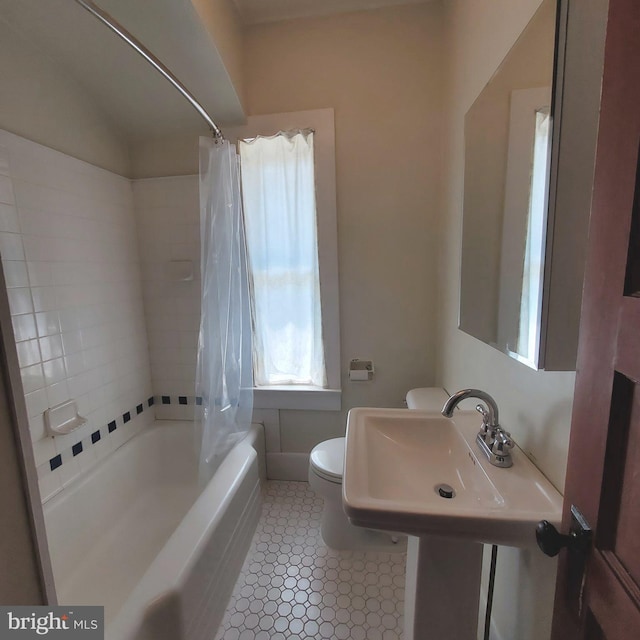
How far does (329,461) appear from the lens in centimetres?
157

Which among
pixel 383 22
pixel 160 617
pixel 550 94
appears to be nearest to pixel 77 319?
pixel 160 617

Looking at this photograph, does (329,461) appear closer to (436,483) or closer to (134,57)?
(436,483)

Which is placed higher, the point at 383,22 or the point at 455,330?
the point at 383,22

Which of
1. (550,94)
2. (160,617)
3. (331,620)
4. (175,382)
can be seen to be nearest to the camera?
(550,94)

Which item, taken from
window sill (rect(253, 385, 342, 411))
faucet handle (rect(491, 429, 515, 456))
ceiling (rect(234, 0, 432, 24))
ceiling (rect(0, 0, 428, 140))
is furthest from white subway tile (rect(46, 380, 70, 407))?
ceiling (rect(234, 0, 432, 24))

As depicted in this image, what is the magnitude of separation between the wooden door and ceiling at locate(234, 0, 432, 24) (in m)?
1.72

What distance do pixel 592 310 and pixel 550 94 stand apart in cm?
58

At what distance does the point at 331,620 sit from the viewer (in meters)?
1.27

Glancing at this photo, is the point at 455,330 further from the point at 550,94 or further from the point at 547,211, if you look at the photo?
the point at 550,94

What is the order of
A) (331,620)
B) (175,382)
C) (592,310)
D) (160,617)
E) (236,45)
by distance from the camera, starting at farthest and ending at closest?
(175,382)
(236,45)
(331,620)
(160,617)
(592,310)

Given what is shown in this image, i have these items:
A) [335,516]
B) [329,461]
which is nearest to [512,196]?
[329,461]

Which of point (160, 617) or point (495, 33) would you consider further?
point (495, 33)

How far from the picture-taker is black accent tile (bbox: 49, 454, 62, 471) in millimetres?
1434

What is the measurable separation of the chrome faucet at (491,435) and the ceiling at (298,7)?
1994 mm
